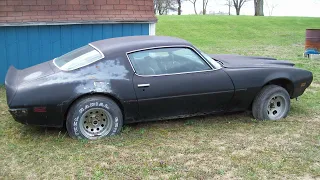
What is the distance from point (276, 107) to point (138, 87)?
7.26 feet

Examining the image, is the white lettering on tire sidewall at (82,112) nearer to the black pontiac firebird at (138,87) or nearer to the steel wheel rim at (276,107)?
the black pontiac firebird at (138,87)

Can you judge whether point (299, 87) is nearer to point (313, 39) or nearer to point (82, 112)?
point (82, 112)

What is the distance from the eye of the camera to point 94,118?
478cm

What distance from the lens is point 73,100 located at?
4602 millimetres

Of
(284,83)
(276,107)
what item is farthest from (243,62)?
(276,107)

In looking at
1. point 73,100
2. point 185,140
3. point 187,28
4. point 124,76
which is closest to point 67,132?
point 73,100

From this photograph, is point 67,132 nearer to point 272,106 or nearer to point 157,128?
point 157,128

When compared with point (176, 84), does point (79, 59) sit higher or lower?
higher

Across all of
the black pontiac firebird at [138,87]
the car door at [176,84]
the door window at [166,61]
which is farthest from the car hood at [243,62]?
the door window at [166,61]

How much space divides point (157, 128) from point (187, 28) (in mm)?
19518

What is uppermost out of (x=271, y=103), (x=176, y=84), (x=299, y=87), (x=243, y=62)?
(x=243, y=62)

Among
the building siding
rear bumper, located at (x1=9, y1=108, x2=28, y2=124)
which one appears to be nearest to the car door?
rear bumper, located at (x1=9, y1=108, x2=28, y2=124)

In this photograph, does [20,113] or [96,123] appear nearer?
[20,113]

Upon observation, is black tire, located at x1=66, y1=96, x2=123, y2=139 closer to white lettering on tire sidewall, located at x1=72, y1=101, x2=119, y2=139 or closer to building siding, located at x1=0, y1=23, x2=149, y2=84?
white lettering on tire sidewall, located at x1=72, y1=101, x2=119, y2=139
